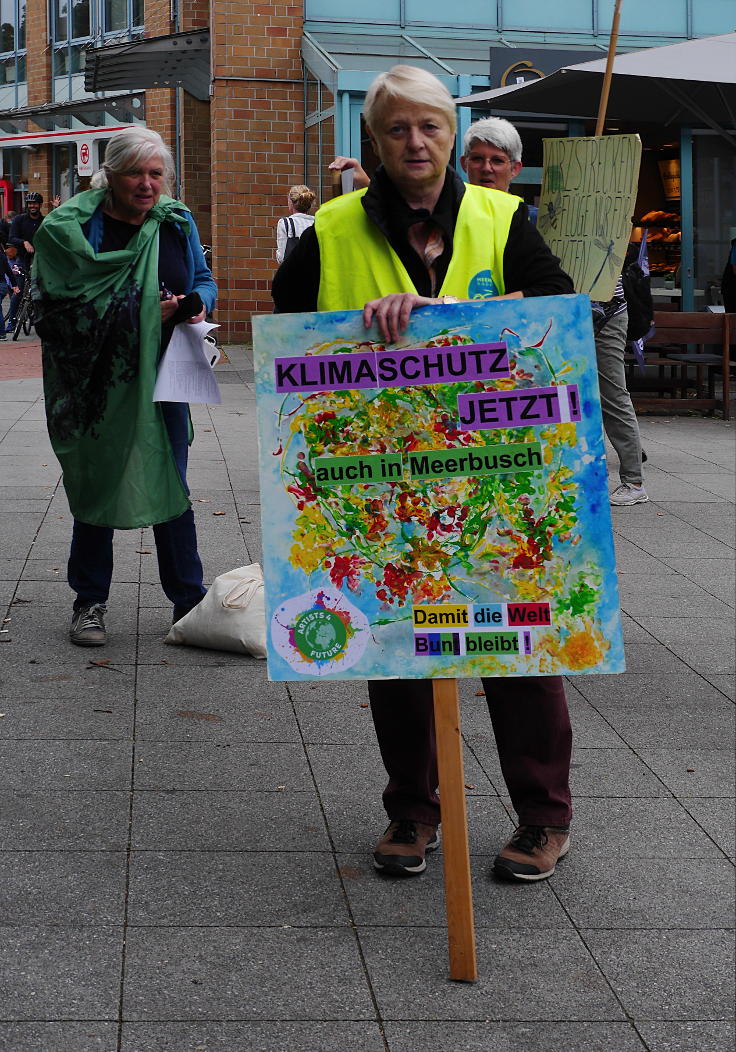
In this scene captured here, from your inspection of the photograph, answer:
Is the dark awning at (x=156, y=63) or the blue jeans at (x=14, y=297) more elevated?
the dark awning at (x=156, y=63)

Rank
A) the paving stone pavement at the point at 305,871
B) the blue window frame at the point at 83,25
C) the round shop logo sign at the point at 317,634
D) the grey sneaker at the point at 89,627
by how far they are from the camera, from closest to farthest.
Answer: the paving stone pavement at the point at 305,871
the round shop logo sign at the point at 317,634
the grey sneaker at the point at 89,627
the blue window frame at the point at 83,25

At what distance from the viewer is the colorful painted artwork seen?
3.13 m

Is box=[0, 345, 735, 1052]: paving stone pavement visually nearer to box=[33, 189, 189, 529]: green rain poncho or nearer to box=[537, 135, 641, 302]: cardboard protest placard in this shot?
box=[33, 189, 189, 529]: green rain poncho

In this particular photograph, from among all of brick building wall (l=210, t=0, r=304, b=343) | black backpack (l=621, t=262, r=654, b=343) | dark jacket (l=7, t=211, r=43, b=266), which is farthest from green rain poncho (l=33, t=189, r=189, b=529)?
dark jacket (l=7, t=211, r=43, b=266)

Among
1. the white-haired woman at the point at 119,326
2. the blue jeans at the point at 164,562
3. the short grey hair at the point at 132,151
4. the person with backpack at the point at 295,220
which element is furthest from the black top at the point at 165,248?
the person with backpack at the point at 295,220

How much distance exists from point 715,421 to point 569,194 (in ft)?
20.3

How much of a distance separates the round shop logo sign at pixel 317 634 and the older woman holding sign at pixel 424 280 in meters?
0.44

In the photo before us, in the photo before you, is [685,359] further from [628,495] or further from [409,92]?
[409,92]

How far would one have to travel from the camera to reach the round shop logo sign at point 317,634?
3199 millimetres

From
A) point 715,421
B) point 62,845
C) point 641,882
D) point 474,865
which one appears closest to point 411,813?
point 474,865

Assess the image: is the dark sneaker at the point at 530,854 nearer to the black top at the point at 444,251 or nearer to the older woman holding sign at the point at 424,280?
the older woman holding sign at the point at 424,280

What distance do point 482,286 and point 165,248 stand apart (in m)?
2.33

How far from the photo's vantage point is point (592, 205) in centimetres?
688

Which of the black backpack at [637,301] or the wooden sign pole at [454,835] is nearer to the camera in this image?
the wooden sign pole at [454,835]
